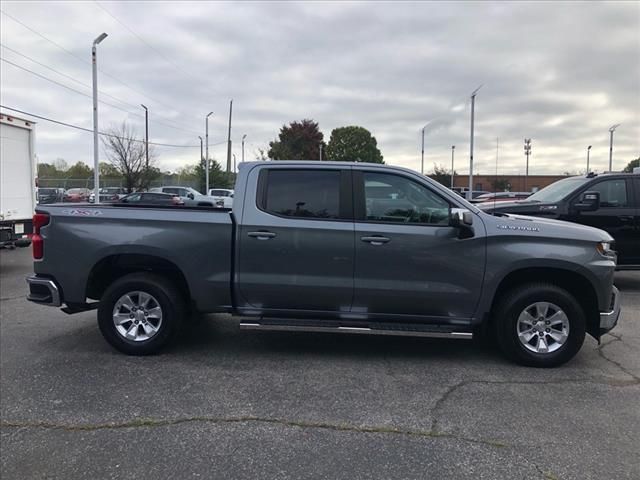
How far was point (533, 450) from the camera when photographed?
3.42 meters

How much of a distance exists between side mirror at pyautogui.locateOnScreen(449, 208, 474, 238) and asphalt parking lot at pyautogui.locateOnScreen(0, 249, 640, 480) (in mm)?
1285

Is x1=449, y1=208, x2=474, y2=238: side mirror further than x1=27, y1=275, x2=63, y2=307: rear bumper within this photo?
No

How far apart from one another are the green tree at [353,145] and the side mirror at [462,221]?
7440cm

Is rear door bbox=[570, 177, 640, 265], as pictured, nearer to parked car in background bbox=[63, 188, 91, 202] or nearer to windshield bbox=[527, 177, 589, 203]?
windshield bbox=[527, 177, 589, 203]

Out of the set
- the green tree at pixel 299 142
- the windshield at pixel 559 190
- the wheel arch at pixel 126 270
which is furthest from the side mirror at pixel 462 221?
the green tree at pixel 299 142

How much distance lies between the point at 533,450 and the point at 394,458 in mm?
932

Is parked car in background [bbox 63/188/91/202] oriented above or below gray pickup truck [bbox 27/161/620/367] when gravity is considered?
above

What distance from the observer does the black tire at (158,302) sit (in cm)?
518

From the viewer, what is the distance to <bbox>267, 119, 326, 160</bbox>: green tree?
77.5 metres

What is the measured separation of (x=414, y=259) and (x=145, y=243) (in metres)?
2.61

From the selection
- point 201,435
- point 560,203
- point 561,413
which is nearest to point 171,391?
point 201,435

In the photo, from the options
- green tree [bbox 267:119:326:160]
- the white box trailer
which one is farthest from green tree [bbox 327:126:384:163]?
the white box trailer

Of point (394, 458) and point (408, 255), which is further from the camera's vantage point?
point (408, 255)

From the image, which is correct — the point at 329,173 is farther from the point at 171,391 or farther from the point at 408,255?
the point at 171,391
